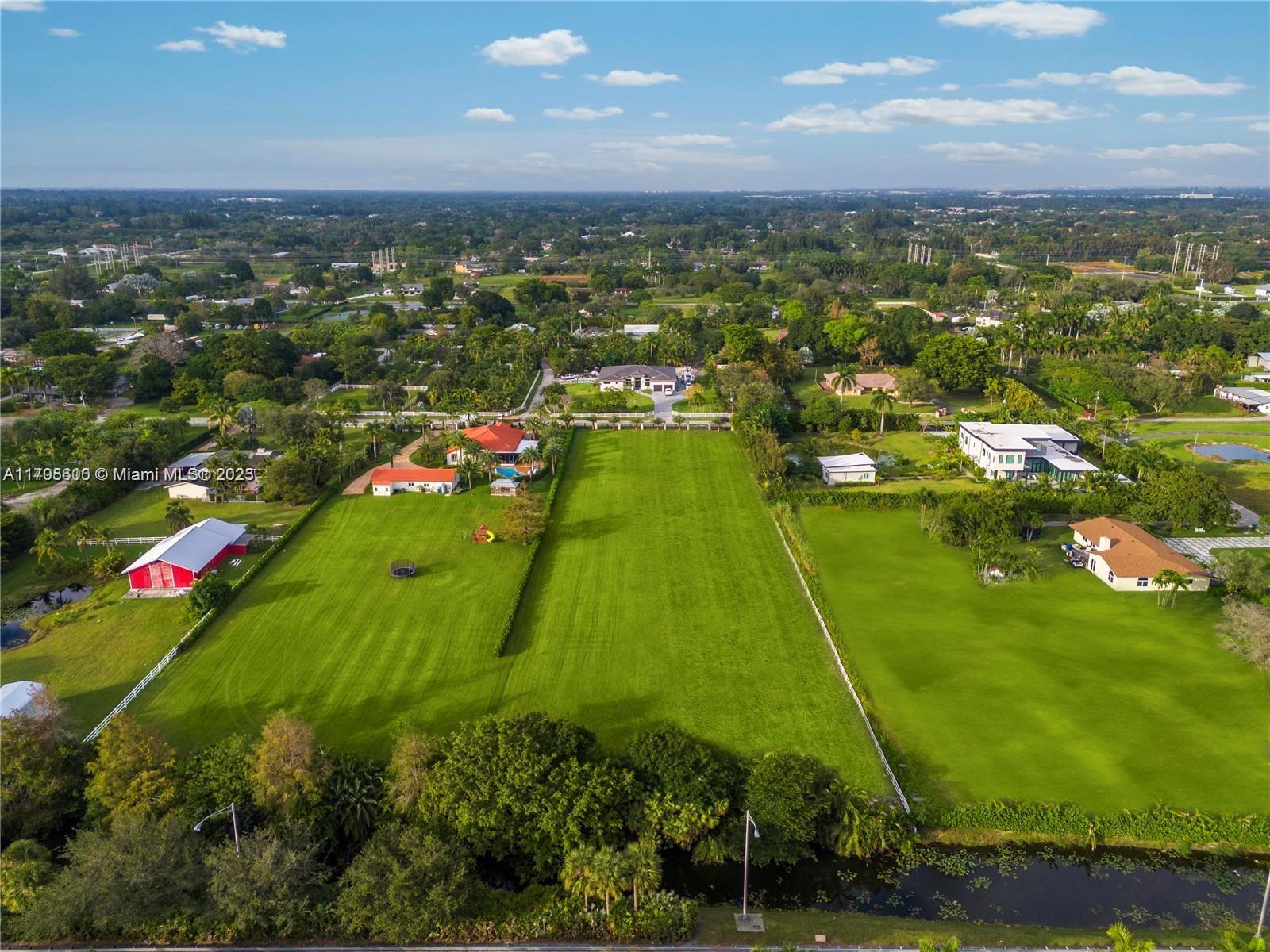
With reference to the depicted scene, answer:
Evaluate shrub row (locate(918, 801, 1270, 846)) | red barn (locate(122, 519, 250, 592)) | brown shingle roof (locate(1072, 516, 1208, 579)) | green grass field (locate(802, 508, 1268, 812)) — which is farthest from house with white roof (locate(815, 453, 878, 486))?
red barn (locate(122, 519, 250, 592))

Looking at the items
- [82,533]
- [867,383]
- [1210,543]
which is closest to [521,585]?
[82,533]

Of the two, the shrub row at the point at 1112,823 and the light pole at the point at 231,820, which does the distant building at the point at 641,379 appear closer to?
the shrub row at the point at 1112,823

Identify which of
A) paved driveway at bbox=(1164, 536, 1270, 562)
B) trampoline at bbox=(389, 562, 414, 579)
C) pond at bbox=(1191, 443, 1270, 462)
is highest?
pond at bbox=(1191, 443, 1270, 462)

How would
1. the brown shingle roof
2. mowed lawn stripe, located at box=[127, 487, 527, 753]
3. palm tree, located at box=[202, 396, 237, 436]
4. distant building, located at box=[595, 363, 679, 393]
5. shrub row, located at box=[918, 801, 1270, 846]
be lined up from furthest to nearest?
distant building, located at box=[595, 363, 679, 393] → palm tree, located at box=[202, 396, 237, 436] → the brown shingle roof → mowed lawn stripe, located at box=[127, 487, 527, 753] → shrub row, located at box=[918, 801, 1270, 846]

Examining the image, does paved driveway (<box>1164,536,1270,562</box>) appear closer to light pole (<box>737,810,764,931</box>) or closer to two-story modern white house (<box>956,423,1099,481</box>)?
two-story modern white house (<box>956,423,1099,481</box>)

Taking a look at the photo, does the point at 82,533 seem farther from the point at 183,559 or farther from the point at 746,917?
the point at 746,917

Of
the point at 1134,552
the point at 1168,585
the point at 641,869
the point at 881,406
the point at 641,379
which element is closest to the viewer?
the point at 641,869
